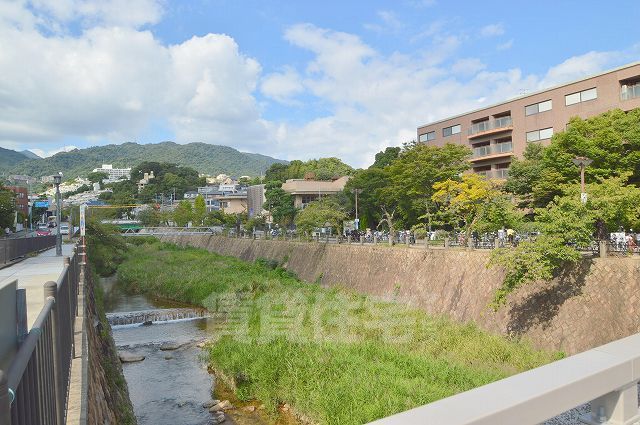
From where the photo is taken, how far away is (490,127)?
39.4 meters

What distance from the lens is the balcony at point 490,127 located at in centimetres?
3806

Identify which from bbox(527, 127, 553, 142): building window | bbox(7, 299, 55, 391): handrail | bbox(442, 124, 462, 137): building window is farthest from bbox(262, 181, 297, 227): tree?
bbox(7, 299, 55, 391): handrail

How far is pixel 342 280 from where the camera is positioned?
3081cm

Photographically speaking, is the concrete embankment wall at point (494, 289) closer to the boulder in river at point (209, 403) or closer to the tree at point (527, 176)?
the tree at point (527, 176)

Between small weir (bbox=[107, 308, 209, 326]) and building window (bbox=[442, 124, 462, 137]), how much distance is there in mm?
28947

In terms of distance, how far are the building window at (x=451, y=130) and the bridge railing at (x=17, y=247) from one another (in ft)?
116

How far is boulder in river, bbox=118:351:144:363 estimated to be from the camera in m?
18.4

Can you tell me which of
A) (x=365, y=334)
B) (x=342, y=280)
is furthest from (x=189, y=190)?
(x=365, y=334)

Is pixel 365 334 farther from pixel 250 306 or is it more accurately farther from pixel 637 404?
pixel 637 404

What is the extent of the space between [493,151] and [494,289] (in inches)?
885

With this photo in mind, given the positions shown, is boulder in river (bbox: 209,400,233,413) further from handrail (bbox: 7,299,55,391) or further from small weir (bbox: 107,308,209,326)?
small weir (bbox: 107,308,209,326)

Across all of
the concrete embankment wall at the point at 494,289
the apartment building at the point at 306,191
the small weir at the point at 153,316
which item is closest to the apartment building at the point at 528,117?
the concrete embankment wall at the point at 494,289

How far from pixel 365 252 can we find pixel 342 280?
260 cm

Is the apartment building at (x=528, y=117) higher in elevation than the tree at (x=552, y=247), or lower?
higher
